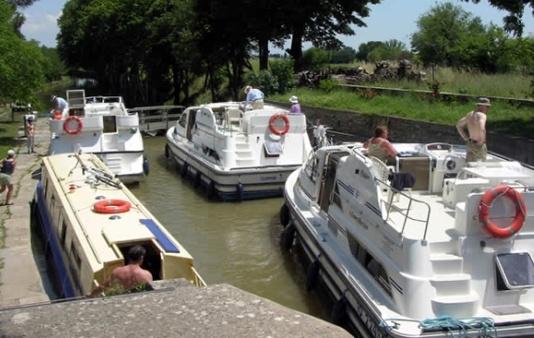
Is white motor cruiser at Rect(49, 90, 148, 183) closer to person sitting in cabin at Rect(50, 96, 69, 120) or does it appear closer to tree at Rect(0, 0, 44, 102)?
person sitting in cabin at Rect(50, 96, 69, 120)

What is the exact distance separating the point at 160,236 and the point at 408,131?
1447cm

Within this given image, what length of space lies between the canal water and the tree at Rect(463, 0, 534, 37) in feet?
26.7

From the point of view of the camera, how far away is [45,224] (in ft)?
44.3

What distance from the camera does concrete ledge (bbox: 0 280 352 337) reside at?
144 inches

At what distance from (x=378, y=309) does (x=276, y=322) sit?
179 inches

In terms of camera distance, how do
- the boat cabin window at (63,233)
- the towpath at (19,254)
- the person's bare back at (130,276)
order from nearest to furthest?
the person's bare back at (130,276) → the towpath at (19,254) → the boat cabin window at (63,233)

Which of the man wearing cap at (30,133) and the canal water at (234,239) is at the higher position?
the man wearing cap at (30,133)

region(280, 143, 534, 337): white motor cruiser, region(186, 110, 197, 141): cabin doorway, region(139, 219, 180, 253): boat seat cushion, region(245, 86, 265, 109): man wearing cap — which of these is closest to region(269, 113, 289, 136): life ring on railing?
region(245, 86, 265, 109): man wearing cap

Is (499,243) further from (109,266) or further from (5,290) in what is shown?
(5,290)

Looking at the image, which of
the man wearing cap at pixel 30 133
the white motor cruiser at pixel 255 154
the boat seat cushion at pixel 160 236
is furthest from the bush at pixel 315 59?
the boat seat cushion at pixel 160 236

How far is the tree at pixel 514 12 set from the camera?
58.0ft

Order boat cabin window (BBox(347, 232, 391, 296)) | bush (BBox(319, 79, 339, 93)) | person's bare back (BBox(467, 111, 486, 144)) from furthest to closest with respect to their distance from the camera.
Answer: bush (BBox(319, 79, 339, 93)), person's bare back (BBox(467, 111, 486, 144)), boat cabin window (BBox(347, 232, 391, 296))

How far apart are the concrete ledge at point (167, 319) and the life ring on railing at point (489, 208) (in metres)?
4.54

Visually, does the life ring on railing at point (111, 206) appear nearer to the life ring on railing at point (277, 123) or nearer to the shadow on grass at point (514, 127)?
the life ring on railing at point (277, 123)
